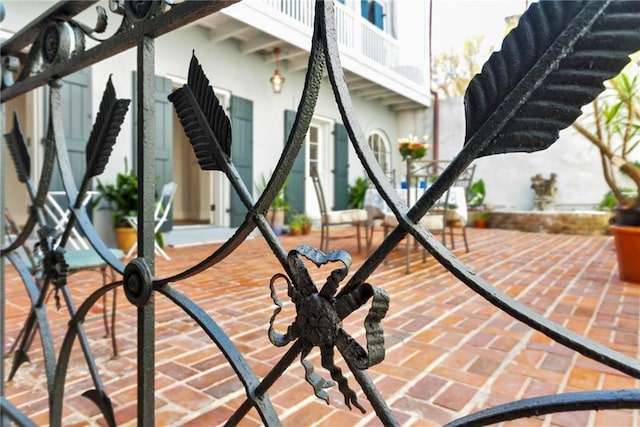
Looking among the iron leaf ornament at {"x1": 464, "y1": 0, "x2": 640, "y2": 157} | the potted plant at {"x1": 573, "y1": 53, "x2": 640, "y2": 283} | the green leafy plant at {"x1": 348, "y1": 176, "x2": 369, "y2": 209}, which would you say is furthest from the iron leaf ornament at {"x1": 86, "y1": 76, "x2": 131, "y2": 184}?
the green leafy plant at {"x1": 348, "y1": 176, "x2": 369, "y2": 209}

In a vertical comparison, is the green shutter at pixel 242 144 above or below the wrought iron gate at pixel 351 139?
above

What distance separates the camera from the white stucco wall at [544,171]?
8.03 meters

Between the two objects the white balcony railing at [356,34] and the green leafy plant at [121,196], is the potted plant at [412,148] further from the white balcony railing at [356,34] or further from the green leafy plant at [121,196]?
the green leafy plant at [121,196]

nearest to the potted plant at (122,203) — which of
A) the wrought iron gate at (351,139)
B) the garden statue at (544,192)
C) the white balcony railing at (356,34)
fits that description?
the white balcony railing at (356,34)

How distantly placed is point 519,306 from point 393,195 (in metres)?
0.14

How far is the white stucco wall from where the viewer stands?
8031 millimetres

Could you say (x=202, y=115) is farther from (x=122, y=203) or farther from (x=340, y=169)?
(x=340, y=169)

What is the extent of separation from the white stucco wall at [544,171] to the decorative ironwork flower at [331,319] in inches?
295

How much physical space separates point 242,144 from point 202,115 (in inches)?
226

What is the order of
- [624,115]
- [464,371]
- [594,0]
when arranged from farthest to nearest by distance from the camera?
[624,115], [464,371], [594,0]

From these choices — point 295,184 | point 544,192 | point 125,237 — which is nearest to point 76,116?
point 125,237

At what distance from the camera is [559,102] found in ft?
0.96

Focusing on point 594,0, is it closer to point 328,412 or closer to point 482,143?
point 482,143

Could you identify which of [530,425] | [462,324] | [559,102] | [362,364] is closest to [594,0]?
[559,102]
